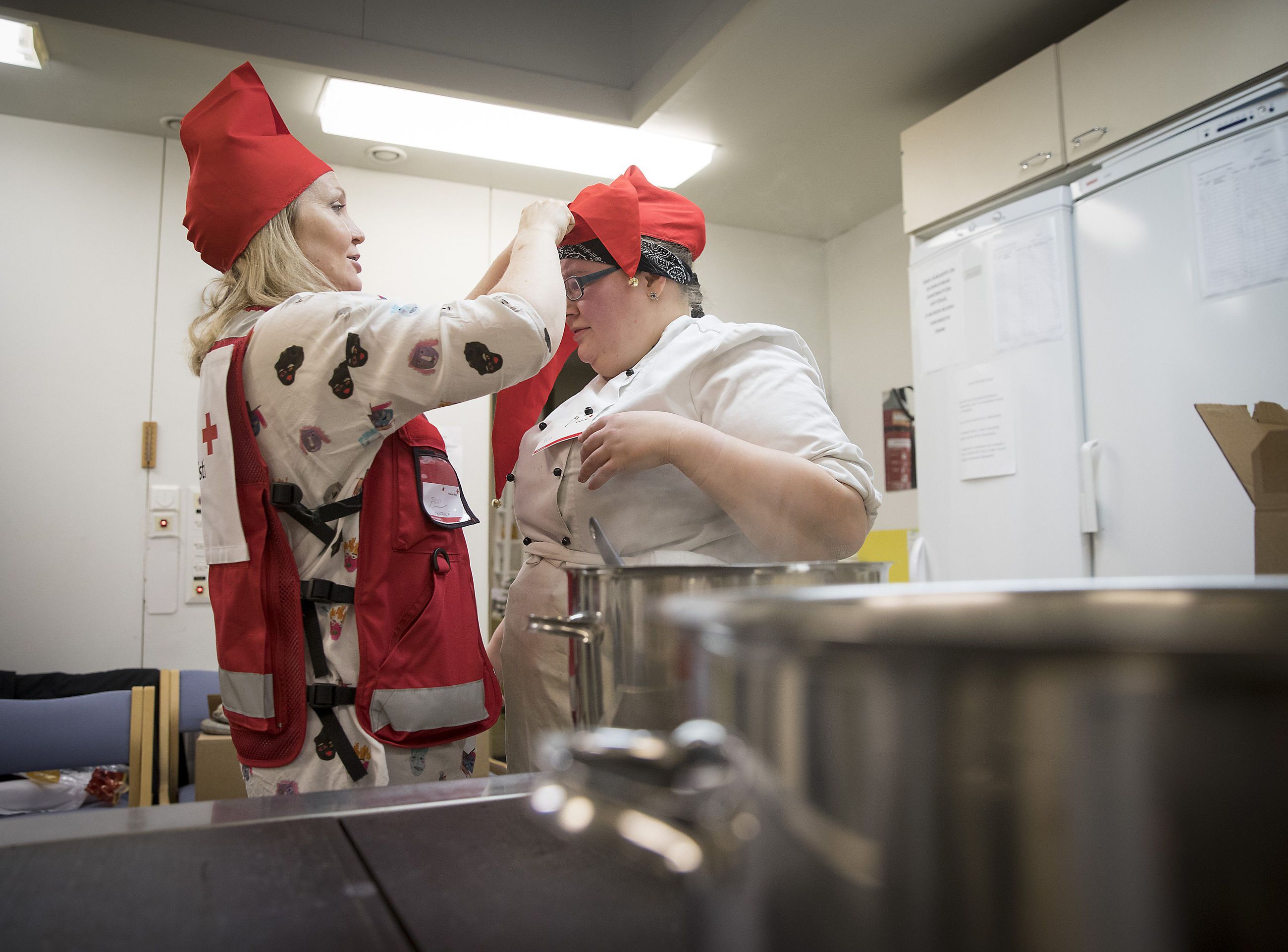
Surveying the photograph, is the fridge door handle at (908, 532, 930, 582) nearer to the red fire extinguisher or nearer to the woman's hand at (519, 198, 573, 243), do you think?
the red fire extinguisher

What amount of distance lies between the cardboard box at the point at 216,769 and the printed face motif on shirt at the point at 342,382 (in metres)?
1.61

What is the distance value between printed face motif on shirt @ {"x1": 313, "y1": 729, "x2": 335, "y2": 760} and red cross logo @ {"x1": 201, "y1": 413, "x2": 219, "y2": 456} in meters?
0.27

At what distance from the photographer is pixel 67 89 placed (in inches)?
82.9

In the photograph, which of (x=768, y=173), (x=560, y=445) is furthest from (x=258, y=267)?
(x=768, y=173)

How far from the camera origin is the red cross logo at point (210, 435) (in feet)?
2.57

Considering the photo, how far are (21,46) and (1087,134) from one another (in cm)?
231

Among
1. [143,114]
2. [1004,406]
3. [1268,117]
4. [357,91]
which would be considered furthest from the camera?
[143,114]

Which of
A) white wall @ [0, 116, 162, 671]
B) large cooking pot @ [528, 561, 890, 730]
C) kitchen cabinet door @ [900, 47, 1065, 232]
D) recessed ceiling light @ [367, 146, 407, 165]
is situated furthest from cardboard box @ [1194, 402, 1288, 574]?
white wall @ [0, 116, 162, 671]

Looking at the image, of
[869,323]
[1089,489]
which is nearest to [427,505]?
[869,323]

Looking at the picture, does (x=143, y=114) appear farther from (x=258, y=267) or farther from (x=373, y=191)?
(x=258, y=267)

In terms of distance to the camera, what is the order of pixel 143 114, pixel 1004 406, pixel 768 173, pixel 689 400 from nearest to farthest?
1. pixel 689 400
2. pixel 768 173
3. pixel 1004 406
4. pixel 143 114

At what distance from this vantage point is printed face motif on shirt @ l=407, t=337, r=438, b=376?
0.72 m

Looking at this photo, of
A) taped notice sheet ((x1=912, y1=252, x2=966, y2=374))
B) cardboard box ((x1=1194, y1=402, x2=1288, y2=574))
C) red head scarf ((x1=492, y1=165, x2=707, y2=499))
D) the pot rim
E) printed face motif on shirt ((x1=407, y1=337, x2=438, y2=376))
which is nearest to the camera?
the pot rim

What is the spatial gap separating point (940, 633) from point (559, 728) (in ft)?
2.40
